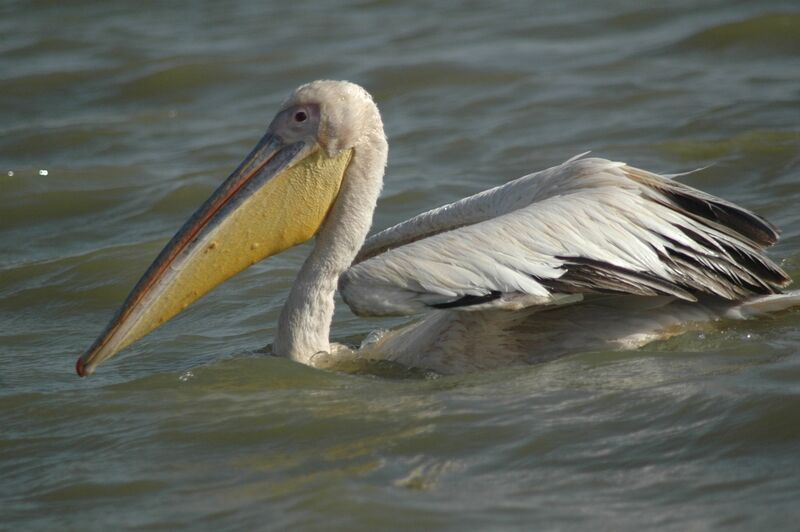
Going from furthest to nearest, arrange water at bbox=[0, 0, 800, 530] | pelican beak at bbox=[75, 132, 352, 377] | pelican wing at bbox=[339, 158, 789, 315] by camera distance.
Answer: pelican beak at bbox=[75, 132, 352, 377] < pelican wing at bbox=[339, 158, 789, 315] < water at bbox=[0, 0, 800, 530]

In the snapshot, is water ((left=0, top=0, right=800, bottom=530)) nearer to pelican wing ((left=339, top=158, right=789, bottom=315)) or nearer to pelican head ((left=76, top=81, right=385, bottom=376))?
pelican wing ((left=339, top=158, right=789, bottom=315))

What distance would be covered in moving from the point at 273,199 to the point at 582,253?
4.18ft

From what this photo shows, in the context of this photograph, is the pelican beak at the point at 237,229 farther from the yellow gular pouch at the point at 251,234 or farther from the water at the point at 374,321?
the water at the point at 374,321

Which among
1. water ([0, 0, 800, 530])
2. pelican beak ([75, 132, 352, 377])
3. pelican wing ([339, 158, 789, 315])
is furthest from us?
pelican beak ([75, 132, 352, 377])

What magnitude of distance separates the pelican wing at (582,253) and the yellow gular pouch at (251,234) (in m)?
0.50

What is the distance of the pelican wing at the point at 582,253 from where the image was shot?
455cm

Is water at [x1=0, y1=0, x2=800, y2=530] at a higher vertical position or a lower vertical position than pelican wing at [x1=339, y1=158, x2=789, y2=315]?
lower

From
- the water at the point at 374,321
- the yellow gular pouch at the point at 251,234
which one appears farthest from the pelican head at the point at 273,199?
the water at the point at 374,321

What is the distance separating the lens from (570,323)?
499 cm

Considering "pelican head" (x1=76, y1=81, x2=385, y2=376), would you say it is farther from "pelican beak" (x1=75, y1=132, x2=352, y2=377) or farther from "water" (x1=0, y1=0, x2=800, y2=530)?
"water" (x1=0, y1=0, x2=800, y2=530)

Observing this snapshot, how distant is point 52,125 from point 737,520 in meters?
7.88

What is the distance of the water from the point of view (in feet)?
12.5

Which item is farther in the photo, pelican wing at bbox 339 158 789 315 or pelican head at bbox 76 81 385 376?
pelican head at bbox 76 81 385 376

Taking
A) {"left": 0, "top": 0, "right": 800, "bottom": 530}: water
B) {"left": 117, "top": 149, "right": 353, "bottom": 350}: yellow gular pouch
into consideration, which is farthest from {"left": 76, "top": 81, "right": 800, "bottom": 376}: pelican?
{"left": 0, "top": 0, "right": 800, "bottom": 530}: water
